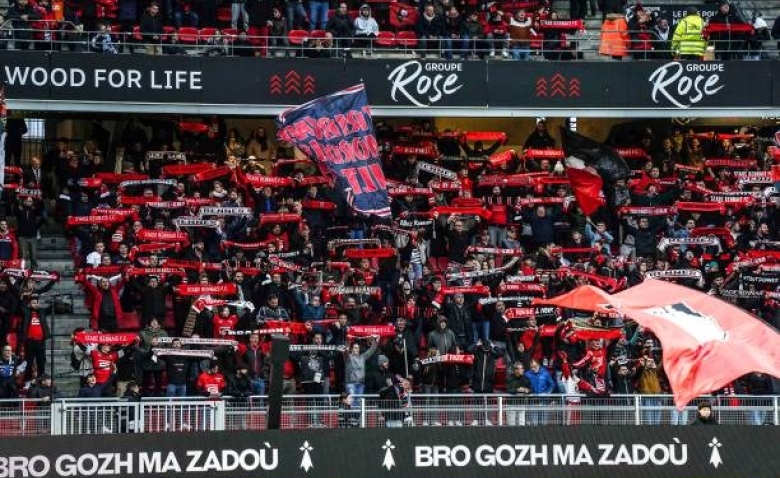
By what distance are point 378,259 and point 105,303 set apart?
4.55 meters

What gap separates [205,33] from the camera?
115ft

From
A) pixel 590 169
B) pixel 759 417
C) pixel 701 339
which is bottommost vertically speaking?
pixel 759 417

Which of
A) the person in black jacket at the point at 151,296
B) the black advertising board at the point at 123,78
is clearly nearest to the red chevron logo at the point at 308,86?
the black advertising board at the point at 123,78

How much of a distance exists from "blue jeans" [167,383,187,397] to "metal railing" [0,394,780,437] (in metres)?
1.59

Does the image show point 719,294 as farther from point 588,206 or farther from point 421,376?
point 421,376

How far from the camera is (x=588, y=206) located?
35312mm

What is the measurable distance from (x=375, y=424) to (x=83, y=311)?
255 inches

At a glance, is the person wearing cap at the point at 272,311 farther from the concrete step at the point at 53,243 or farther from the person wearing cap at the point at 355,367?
the concrete step at the point at 53,243

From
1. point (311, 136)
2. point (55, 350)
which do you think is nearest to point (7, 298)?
point (55, 350)

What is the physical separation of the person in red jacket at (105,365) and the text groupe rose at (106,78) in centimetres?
662

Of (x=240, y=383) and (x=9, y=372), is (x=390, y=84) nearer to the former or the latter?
(x=240, y=383)

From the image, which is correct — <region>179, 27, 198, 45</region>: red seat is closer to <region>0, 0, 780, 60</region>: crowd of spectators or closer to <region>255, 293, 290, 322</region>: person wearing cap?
<region>0, 0, 780, 60</region>: crowd of spectators

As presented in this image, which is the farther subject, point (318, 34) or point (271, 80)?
point (318, 34)

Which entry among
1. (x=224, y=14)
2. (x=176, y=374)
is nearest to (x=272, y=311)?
(x=176, y=374)
